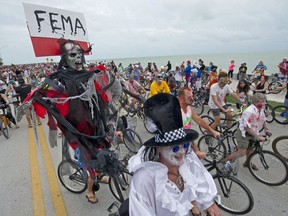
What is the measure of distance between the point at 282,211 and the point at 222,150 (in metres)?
1.60

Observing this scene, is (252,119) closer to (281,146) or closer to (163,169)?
(281,146)

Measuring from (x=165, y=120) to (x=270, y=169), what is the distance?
11.2 feet

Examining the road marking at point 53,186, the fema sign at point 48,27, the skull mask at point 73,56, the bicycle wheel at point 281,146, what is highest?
the fema sign at point 48,27

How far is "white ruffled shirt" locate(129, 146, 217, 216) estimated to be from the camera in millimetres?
1458

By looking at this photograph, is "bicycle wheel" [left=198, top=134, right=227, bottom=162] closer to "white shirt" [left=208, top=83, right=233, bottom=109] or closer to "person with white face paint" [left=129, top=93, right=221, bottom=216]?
"white shirt" [left=208, top=83, right=233, bottom=109]

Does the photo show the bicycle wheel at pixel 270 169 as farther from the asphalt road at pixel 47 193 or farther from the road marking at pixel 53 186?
the road marking at pixel 53 186

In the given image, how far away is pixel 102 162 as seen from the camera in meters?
2.32

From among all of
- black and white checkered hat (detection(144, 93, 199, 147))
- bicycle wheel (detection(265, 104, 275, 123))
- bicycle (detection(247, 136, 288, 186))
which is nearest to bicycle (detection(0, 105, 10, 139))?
black and white checkered hat (detection(144, 93, 199, 147))

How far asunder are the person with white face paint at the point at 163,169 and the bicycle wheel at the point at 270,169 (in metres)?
2.61

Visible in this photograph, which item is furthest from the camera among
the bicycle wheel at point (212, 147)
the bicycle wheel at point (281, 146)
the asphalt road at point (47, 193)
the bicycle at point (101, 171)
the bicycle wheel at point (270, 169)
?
the bicycle wheel at point (281, 146)

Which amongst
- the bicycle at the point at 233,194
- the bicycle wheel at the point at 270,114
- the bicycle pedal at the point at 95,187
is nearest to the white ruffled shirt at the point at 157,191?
the bicycle at the point at 233,194

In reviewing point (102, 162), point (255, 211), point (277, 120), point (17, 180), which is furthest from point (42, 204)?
point (277, 120)

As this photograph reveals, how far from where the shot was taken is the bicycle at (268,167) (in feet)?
11.7

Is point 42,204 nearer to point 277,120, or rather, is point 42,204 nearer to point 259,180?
point 259,180
